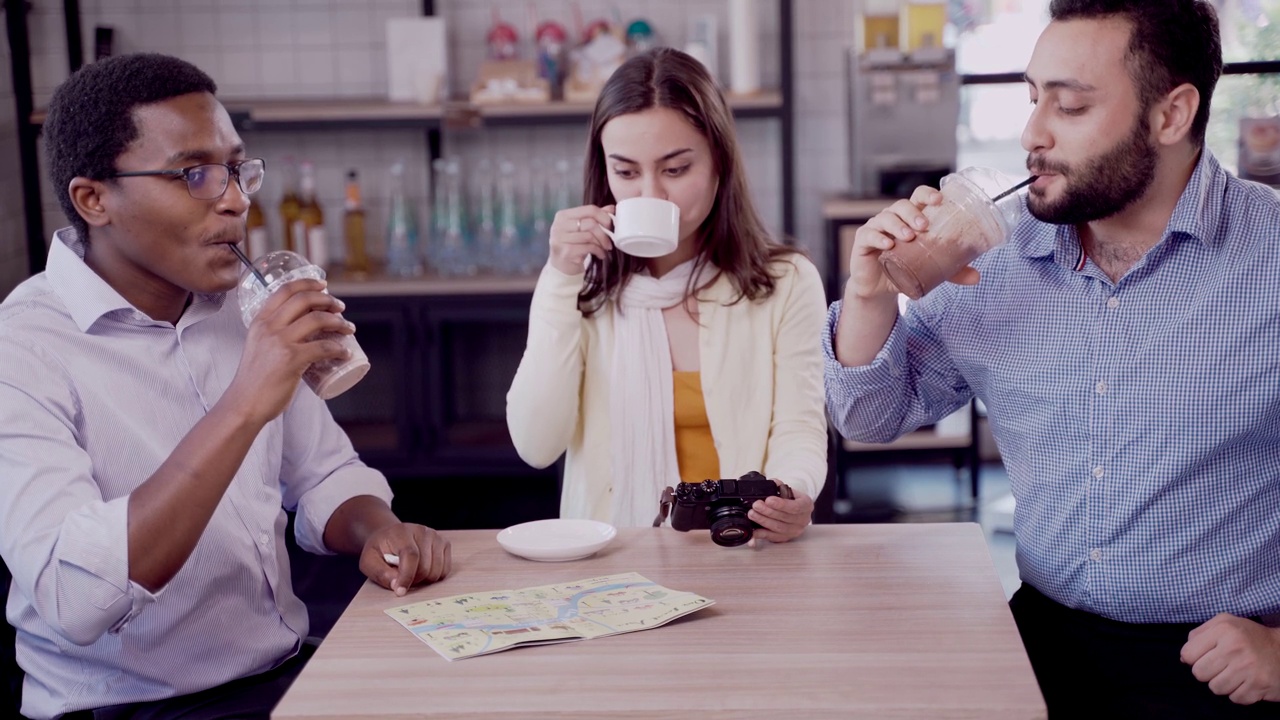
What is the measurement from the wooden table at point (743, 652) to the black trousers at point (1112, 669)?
0.20 metres

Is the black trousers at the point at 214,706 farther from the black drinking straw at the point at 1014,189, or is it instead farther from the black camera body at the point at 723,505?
the black drinking straw at the point at 1014,189

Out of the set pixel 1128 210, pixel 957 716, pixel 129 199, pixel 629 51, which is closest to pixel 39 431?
pixel 129 199

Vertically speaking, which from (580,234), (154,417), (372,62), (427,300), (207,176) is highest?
(372,62)

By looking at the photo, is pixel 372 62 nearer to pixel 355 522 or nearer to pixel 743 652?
pixel 355 522

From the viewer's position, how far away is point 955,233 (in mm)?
1575

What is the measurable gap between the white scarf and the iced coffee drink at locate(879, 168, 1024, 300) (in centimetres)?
59

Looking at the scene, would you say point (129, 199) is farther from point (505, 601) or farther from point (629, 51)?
point (629, 51)

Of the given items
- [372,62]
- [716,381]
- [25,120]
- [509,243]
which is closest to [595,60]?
[509,243]

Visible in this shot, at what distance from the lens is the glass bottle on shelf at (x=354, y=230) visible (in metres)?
4.33

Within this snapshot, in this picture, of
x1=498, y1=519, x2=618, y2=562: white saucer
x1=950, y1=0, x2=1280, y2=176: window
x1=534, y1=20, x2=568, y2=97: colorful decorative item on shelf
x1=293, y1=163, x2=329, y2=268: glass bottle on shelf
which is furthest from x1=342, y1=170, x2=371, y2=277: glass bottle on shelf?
x1=498, y1=519, x2=618, y2=562: white saucer

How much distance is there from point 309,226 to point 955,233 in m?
3.17

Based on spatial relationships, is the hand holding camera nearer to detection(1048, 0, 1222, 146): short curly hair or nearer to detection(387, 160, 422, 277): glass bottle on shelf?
detection(1048, 0, 1222, 146): short curly hair

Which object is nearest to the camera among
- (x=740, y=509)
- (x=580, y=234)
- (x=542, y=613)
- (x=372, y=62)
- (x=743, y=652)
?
(x=743, y=652)

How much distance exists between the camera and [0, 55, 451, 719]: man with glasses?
57.5 inches
